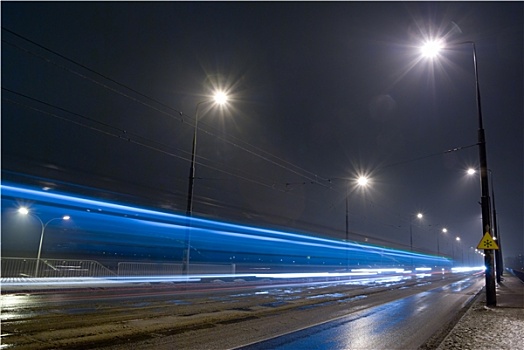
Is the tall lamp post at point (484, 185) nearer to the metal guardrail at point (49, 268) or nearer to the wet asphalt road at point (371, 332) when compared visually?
the wet asphalt road at point (371, 332)

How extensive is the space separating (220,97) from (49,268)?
12.6 meters

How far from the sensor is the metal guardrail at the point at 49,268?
19.6 metres

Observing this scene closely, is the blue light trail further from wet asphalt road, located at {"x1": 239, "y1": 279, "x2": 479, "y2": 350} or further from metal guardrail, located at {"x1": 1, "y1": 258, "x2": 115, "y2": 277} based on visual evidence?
wet asphalt road, located at {"x1": 239, "y1": 279, "x2": 479, "y2": 350}

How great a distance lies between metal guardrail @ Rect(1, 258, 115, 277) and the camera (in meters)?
19.6

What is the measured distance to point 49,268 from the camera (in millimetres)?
20156

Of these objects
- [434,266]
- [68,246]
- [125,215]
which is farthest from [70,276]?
[434,266]

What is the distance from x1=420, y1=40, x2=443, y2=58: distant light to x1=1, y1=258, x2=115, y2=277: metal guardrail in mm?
19037

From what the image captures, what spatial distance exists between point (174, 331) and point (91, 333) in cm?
174

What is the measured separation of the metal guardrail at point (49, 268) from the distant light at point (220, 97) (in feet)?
36.3

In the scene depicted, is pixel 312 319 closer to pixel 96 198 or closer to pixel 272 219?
pixel 96 198

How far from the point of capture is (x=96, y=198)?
16547 millimetres

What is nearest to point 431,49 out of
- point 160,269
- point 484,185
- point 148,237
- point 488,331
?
point 484,185

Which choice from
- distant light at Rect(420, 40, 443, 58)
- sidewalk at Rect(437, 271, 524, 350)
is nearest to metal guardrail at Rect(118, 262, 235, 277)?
sidewalk at Rect(437, 271, 524, 350)

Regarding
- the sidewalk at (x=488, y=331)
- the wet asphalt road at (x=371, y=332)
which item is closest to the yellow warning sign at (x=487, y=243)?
the sidewalk at (x=488, y=331)
